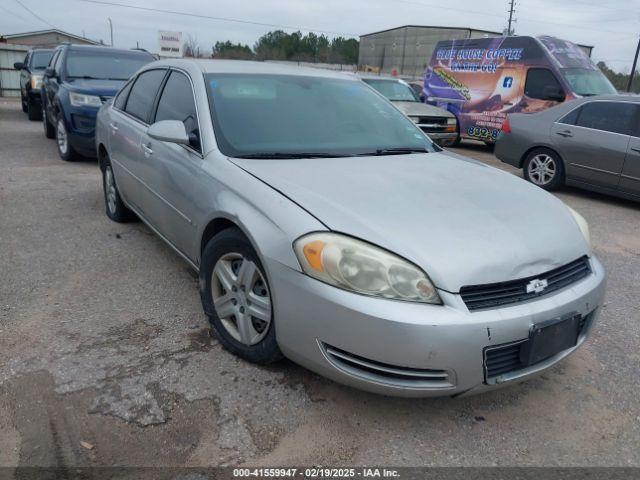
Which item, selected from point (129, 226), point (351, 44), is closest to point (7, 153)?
point (129, 226)

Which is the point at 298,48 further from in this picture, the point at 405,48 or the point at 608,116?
the point at 608,116

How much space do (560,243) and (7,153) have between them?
9091 mm

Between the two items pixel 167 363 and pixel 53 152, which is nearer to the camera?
pixel 167 363

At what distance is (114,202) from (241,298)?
295cm

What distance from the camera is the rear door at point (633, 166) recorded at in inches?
262

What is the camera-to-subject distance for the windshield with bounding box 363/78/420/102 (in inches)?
468

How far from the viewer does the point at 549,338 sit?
2.24 meters

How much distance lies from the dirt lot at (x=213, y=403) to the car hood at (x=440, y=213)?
29.1 inches

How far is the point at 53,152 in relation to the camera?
9117 mm

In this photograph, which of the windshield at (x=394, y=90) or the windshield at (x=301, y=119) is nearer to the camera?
the windshield at (x=301, y=119)

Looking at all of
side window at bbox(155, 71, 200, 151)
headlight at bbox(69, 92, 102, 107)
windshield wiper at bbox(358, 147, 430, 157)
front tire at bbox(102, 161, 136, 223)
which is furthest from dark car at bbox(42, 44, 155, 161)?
windshield wiper at bbox(358, 147, 430, 157)

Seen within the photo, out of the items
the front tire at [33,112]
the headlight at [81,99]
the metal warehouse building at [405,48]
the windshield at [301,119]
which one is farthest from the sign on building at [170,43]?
the windshield at [301,119]

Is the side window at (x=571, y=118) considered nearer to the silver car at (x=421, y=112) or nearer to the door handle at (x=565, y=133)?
the door handle at (x=565, y=133)

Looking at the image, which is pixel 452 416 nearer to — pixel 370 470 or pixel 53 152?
pixel 370 470
